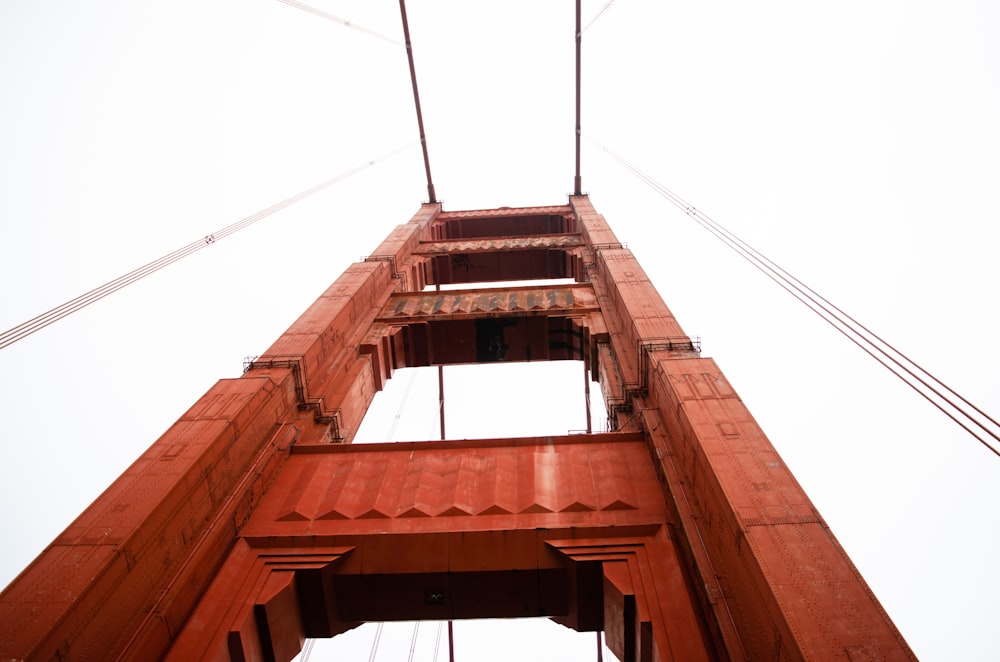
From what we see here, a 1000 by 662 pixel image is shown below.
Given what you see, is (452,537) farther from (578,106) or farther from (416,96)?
(578,106)

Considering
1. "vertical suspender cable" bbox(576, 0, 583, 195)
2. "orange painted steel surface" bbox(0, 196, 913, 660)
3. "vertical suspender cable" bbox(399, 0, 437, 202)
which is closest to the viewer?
"orange painted steel surface" bbox(0, 196, 913, 660)

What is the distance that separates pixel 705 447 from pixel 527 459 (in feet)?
8.89

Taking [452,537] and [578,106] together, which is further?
[578,106]

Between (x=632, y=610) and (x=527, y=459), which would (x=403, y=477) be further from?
(x=632, y=610)

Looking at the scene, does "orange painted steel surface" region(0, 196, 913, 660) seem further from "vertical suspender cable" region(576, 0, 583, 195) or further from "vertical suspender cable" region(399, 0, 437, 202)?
"vertical suspender cable" region(399, 0, 437, 202)

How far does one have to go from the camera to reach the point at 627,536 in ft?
21.1

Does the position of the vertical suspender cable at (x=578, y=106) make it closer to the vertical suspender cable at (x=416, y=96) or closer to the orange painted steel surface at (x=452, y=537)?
the vertical suspender cable at (x=416, y=96)

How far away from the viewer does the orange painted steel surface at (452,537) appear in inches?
185

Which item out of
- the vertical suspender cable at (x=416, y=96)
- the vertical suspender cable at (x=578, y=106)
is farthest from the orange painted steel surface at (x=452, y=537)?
the vertical suspender cable at (x=416, y=96)

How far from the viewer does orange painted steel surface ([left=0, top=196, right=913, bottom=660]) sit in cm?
471

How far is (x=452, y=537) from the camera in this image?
6523 millimetres

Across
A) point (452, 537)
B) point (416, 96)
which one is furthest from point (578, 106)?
point (452, 537)

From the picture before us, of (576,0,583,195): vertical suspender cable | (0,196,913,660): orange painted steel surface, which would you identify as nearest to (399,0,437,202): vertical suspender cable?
(576,0,583,195): vertical suspender cable

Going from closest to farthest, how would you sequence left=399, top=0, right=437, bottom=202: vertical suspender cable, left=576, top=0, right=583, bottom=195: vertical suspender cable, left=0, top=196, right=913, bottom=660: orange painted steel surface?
left=0, top=196, right=913, bottom=660: orange painted steel surface
left=399, top=0, right=437, bottom=202: vertical suspender cable
left=576, top=0, right=583, bottom=195: vertical suspender cable
